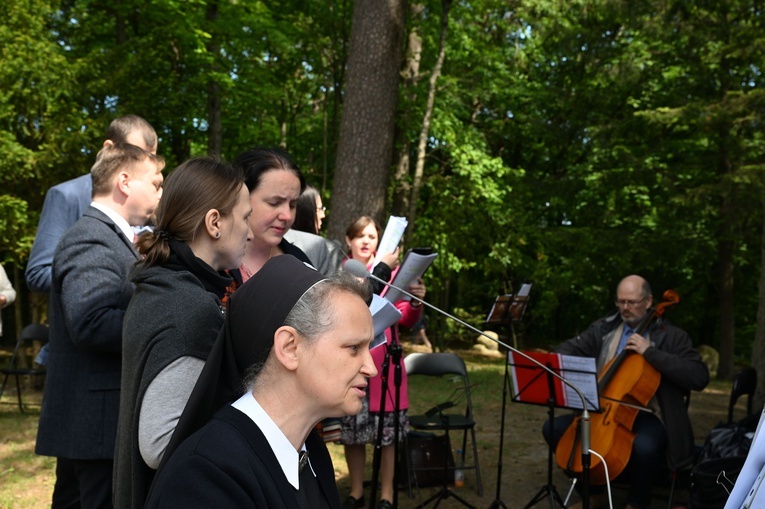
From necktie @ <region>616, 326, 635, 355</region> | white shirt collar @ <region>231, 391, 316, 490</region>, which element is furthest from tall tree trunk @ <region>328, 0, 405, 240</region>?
white shirt collar @ <region>231, 391, 316, 490</region>

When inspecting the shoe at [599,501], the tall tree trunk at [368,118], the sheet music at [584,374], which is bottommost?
the shoe at [599,501]

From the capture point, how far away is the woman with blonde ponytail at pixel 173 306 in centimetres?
212

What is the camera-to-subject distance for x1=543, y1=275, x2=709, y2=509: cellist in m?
5.50

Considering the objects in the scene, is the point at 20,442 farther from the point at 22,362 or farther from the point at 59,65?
the point at 59,65

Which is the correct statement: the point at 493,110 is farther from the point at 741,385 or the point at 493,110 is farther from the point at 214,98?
the point at 741,385

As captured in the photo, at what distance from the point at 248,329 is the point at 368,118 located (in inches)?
260

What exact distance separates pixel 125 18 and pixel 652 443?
13.4 metres

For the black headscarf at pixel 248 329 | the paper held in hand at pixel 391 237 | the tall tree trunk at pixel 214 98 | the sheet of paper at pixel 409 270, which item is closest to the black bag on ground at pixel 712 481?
the sheet of paper at pixel 409 270

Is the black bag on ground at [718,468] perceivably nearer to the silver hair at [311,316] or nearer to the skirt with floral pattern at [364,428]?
the skirt with floral pattern at [364,428]

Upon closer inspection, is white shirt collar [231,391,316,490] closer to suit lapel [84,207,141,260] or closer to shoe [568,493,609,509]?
suit lapel [84,207,141,260]

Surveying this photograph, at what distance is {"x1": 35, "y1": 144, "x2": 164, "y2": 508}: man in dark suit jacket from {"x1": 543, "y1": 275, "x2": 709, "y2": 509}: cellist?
11.4 ft

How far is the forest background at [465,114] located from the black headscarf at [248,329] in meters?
6.26

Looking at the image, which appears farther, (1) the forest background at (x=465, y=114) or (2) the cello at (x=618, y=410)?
(1) the forest background at (x=465, y=114)

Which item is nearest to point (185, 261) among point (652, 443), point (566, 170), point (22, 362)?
point (652, 443)
